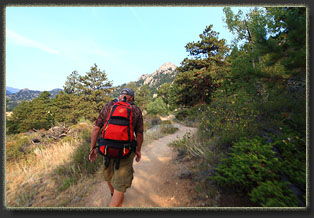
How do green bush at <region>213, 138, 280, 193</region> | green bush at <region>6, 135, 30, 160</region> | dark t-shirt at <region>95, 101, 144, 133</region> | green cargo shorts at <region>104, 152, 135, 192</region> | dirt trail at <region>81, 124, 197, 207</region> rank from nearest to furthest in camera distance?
green bush at <region>213, 138, 280, 193</region> → green cargo shorts at <region>104, 152, 135, 192</region> → dark t-shirt at <region>95, 101, 144, 133</region> → dirt trail at <region>81, 124, 197, 207</region> → green bush at <region>6, 135, 30, 160</region>

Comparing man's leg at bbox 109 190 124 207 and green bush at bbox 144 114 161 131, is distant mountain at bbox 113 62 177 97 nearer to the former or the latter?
green bush at bbox 144 114 161 131

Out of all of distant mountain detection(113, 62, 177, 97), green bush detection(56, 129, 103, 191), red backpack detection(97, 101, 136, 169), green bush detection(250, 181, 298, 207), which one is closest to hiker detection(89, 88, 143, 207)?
red backpack detection(97, 101, 136, 169)

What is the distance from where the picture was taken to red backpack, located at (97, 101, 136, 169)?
5.30 ft

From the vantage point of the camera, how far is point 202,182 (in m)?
2.31

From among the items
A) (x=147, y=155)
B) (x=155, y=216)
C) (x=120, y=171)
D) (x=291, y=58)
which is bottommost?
(x=147, y=155)

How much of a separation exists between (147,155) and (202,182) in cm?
310

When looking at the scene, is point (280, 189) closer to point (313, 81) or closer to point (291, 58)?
point (313, 81)

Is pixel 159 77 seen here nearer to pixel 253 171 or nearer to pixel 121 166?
pixel 121 166

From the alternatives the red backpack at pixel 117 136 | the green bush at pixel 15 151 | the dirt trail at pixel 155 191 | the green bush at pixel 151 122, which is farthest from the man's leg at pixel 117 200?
the green bush at pixel 151 122


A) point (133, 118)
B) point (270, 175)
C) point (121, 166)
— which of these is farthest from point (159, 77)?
point (270, 175)

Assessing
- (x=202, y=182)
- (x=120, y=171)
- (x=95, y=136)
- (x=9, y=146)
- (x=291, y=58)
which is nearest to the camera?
(x=291, y=58)

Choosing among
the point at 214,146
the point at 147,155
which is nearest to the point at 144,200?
the point at 214,146

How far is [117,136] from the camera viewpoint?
1.62m

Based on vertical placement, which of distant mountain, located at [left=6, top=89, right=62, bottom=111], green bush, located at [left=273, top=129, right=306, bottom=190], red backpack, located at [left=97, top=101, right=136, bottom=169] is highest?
distant mountain, located at [left=6, top=89, right=62, bottom=111]
